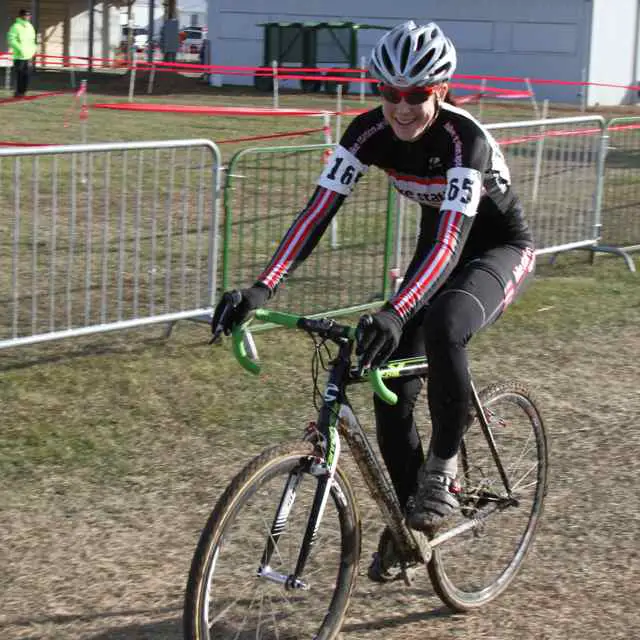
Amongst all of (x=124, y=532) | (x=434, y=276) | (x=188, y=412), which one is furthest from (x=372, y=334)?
(x=188, y=412)

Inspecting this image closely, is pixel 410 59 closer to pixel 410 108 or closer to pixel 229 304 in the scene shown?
pixel 410 108

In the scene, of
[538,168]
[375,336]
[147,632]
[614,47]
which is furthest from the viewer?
[614,47]

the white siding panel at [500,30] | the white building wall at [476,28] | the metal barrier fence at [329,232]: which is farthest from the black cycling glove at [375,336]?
the white building wall at [476,28]

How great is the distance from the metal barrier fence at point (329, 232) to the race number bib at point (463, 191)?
4.70 metres

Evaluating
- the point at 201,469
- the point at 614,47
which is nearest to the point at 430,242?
the point at 201,469

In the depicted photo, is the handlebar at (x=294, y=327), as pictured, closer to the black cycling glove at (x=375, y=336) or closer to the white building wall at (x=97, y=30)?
the black cycling glove at (x=375, y=336)

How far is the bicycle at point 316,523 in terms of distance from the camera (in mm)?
3523

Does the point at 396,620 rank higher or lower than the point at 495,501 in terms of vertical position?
lower

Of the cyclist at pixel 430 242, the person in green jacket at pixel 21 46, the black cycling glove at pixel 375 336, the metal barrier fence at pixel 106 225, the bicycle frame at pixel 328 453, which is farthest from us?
the person in green jacket at pixel 21 46

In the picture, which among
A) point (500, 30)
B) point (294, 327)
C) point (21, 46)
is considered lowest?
point (294, 327)

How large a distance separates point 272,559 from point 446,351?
834 mm

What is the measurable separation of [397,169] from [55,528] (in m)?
2.15

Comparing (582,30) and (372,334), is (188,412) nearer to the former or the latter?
(372,334)

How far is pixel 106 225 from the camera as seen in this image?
26.4 ft
